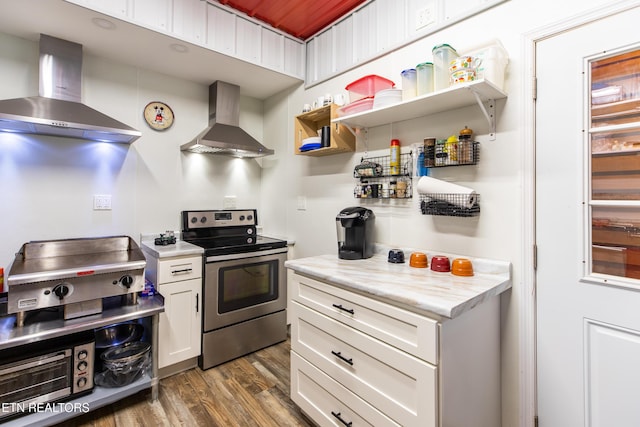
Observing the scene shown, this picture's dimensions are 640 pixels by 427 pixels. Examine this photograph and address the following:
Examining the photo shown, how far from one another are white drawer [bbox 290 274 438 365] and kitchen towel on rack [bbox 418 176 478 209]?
693 millimetres

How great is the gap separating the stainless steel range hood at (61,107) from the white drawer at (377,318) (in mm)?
1589

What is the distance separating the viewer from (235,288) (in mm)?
2348

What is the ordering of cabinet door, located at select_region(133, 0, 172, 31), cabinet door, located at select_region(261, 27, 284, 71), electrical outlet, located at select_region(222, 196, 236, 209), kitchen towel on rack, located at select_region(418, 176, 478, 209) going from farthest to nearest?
electrical outlet, located at select_region(222, 196, 236, 209)
cabinet door, located at select_region(261, 27, 284, 71)
cabinet door, located at select_region(133, 0, 172, 31)
kitchen towel on rack, located at select_region(418, 176, 478, 209)

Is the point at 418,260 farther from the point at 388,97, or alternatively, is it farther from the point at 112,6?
the point at 112,6

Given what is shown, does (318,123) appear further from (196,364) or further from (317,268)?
(196,364)

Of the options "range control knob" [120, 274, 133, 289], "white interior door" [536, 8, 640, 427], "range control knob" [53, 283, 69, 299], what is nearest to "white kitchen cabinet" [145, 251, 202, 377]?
"range control knob" [120, 274, 133, 289]

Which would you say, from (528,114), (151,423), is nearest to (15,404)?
(151,423)

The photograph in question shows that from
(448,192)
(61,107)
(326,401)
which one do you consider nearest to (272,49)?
(61,107)

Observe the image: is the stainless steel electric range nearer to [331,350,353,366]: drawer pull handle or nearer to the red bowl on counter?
[331,350,353,366]: drawer pull handle

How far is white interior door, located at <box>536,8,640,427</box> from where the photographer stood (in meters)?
1.17

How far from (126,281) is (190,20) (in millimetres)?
1762

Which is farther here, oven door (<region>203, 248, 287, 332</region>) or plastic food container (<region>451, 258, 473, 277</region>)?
oven door (<region>203, 248, 287, 332</region>)

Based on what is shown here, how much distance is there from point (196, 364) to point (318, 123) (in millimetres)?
2136

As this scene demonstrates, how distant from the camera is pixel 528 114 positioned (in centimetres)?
138
